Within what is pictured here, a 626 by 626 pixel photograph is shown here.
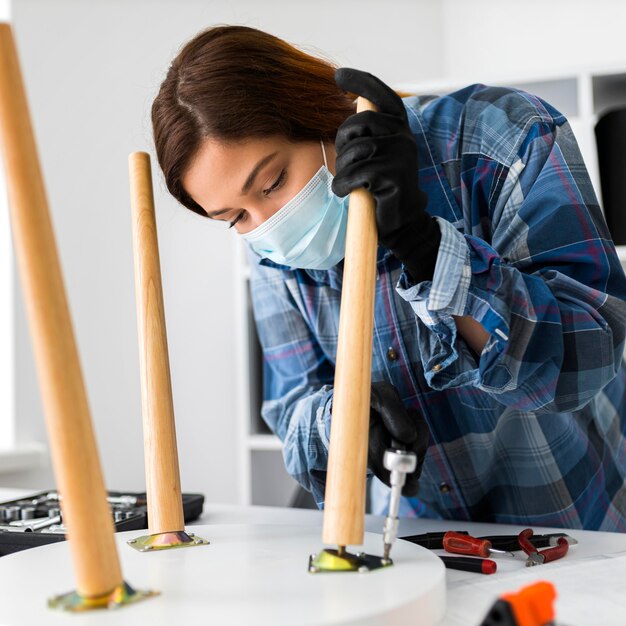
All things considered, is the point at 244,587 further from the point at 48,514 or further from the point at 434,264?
the point at 48,514

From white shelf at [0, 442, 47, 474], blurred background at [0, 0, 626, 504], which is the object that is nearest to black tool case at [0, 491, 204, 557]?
white shelf at [0, 442, 47, 474]

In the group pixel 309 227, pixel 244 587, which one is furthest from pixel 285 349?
pixel 244 587

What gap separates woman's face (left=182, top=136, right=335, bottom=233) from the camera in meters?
0.88

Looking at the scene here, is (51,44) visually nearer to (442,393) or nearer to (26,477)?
(26,477)

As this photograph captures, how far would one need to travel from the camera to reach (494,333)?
70cm

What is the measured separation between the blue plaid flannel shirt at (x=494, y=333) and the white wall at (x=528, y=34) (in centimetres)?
139

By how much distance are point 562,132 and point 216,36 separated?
0.43 m

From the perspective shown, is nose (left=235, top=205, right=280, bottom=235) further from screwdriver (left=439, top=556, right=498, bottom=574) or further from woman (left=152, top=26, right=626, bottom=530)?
screwdriver (left=439, top=556, right=498, bottom=574)

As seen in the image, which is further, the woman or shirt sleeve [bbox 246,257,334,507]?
shirt sleeve [bbox 246,257,334,507]

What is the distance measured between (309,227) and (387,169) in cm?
32

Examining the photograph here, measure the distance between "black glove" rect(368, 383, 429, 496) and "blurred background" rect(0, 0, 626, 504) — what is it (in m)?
1.29

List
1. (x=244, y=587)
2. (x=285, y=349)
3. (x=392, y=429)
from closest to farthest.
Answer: (x=244, y=587), (x=392, y=429), (x=285, y=349)

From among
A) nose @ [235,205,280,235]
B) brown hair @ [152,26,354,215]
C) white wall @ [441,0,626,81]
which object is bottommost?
nose @ [235,205,280,235]

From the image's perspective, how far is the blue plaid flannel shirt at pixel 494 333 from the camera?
729mm
